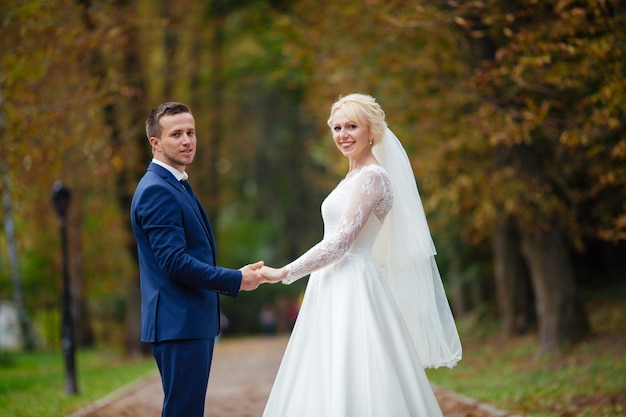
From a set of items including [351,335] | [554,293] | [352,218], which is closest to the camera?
[351,335]

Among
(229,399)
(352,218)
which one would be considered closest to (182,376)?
(352,218)

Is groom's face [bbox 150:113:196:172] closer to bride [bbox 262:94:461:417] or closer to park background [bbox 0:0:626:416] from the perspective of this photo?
bride [bbox 262:94:461:417]

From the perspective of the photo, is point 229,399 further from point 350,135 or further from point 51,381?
point 350,135

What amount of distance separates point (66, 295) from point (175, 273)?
7.96 metres

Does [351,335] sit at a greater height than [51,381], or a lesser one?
greater

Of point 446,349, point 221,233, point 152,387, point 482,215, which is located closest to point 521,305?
point 482,215

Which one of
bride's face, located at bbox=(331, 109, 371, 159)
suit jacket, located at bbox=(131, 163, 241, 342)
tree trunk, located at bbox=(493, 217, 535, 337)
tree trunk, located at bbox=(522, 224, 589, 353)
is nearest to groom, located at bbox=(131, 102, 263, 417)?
suit jacket, located at bbox=(131, 163, 241, 342)

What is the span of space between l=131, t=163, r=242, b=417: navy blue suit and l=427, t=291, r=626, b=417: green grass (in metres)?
4.65

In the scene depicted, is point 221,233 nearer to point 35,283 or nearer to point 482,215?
point 35,283

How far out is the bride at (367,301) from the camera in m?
4.91

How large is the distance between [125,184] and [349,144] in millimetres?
14161

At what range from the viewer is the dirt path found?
9086mm

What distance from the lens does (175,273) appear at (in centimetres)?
434

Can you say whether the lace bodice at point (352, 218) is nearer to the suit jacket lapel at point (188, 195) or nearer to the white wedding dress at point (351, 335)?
the white wedding dress at point (351, 335)
